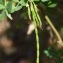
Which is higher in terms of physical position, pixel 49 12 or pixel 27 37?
pixel 49 12

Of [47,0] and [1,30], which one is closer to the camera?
[47,0]

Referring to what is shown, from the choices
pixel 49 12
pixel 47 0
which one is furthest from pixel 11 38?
pixel 47 0

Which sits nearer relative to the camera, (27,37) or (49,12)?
(49,12)

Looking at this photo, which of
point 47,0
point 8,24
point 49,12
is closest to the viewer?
point 47,0

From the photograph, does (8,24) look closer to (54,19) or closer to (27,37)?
(27,37)

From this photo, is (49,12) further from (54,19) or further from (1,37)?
(1,37)

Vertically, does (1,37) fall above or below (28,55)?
above

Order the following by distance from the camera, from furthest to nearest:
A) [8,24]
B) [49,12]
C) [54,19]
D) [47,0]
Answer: [8,24] → [54,19] → [49,12] → [47,0]

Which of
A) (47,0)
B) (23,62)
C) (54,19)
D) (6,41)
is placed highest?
(47,0)

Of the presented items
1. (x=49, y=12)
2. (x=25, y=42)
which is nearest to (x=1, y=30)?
(x=25, y=42)
